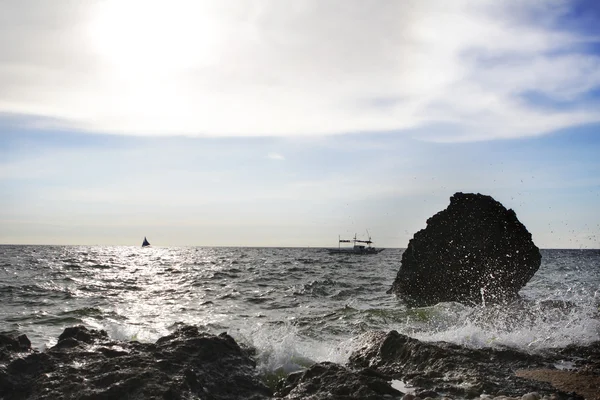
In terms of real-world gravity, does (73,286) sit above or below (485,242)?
below

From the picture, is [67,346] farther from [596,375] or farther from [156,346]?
[596,375]

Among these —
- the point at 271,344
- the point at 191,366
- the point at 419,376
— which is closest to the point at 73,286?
the point at 271,344

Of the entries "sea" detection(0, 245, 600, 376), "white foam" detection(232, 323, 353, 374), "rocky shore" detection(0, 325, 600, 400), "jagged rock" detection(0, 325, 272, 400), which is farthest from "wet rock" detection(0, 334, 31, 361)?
"white foam" detection(232, 323, 353, 374)

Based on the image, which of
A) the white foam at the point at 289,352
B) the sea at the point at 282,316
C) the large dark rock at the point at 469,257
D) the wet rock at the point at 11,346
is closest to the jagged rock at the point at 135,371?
the wet rock at the point at 11,346

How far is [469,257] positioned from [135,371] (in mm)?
16507

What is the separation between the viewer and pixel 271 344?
32.1ft

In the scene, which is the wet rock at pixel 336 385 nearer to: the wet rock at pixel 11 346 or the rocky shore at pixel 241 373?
the rocky shore at pixel 241 373

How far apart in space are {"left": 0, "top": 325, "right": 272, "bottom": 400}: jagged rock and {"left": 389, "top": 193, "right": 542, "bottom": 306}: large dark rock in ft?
45.9

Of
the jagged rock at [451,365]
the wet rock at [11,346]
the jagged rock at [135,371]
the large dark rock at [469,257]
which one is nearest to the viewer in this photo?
the jagged rock at [135,371]

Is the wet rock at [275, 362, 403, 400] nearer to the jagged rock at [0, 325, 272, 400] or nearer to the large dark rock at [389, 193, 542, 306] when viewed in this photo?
the jagged rock at [0, 325, 272, 400]

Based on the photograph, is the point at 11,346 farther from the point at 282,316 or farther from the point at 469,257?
the point at 469,257

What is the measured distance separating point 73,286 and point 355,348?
62.4 feet

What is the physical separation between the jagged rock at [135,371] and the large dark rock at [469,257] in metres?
14.0

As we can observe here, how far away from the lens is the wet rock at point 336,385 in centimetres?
628
